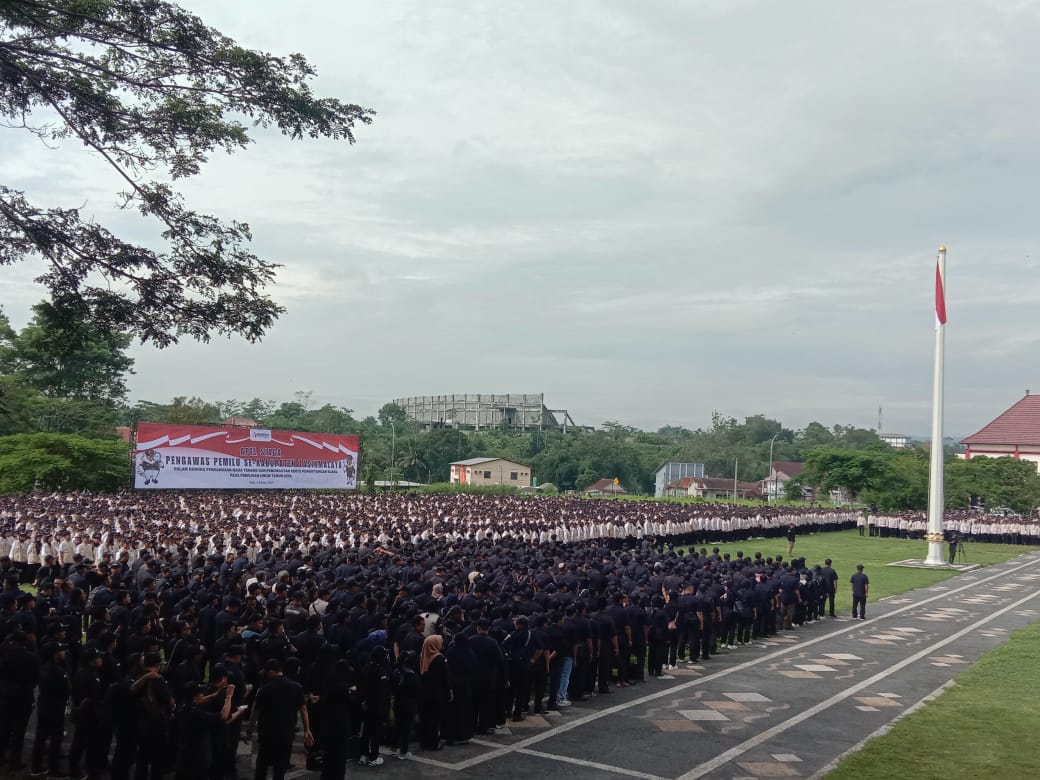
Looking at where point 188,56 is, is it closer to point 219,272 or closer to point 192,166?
point 192,166

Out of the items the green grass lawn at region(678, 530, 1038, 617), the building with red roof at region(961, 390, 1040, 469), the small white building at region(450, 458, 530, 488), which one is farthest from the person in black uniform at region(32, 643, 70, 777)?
the building with red roof at region(961, 390, 1040, 469)

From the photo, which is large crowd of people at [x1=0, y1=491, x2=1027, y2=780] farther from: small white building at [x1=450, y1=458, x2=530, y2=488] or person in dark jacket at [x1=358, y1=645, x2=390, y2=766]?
small white building at [x1=450, y1=458, x2=530, y2=488]

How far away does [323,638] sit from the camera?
26.3 feet

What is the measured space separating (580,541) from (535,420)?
66328mm

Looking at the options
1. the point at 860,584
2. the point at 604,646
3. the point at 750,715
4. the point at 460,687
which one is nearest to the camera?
the point at 460,687

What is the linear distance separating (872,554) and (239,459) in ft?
80.1

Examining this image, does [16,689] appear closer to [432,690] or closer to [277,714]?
[277,714]

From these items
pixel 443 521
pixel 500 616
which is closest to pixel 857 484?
pixel 443 521

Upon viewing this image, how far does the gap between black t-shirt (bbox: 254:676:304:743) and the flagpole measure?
23662 millimetres

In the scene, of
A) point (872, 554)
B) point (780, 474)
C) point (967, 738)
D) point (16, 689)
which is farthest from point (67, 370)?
point (780, 474)

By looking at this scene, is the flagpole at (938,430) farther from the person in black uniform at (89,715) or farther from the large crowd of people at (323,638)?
the person in black uniform at (89,715)

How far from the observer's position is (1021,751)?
328 inches

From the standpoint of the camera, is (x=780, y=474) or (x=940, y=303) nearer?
(x=940, y=303)

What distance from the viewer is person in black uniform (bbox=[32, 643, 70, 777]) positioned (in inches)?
272
